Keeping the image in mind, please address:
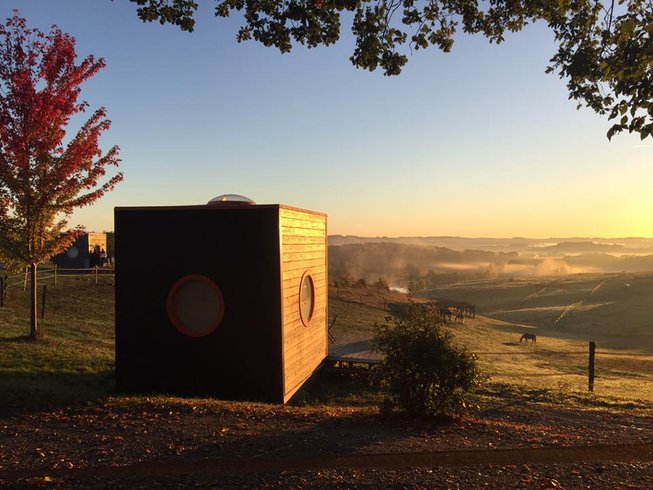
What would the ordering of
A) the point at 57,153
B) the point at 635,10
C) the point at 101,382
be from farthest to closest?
the point at 57,153, the point at 101,382, the point at 635,10

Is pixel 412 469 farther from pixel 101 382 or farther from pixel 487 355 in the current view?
pixel 487 355

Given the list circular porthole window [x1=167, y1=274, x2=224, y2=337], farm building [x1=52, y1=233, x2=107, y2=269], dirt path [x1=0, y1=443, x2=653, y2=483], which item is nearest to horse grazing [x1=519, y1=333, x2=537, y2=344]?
circular porthole window [x1=167, y1=274, x2=224, y2=337]

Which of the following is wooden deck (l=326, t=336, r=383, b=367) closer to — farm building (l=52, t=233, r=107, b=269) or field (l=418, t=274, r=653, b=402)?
field (l=418, t=274, r=653, b=402)

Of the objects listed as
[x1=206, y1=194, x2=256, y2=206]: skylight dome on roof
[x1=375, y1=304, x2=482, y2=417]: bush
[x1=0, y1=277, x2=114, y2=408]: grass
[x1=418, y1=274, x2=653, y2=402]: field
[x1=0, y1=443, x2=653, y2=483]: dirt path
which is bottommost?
[x1=418, y1=274, x2=653, y2=402]: field

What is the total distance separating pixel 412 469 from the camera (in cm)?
607

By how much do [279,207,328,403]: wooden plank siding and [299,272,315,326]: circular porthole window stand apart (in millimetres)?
154

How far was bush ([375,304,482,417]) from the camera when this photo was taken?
26.7 feet

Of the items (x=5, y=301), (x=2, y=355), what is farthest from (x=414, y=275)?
(x=2, y=355)

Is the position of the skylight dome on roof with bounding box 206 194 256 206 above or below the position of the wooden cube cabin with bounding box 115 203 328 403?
above

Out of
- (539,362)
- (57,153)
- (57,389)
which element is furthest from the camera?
(539,362)

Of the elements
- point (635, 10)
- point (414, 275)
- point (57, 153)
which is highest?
point (635, 10)

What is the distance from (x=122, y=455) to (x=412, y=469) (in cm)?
365

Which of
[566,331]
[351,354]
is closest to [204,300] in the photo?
[351,354]

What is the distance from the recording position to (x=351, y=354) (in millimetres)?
16203
